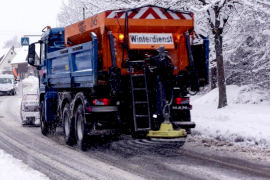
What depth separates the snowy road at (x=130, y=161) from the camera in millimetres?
7082

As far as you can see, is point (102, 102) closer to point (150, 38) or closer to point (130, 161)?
point (130, 161)

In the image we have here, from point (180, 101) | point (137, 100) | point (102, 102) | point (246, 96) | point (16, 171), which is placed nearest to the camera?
point (16, 171)

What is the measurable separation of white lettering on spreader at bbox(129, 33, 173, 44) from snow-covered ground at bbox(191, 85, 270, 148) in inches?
119

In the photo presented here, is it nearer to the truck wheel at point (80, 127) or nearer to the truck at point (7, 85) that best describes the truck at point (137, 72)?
the truck wheel at point (80, 127)

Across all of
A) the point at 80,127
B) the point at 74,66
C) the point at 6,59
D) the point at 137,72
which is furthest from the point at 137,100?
the point at 6,59

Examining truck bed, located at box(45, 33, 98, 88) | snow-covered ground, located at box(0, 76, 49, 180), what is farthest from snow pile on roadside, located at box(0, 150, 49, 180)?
truck bed, located at box(45, 33, 98, 88)

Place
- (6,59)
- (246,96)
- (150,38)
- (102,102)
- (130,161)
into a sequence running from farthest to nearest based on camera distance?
(6,59)
(246,96)
(150,38)
(102,102)
(130,161)

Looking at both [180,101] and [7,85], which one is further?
[7,85]

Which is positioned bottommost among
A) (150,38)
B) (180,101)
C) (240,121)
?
(240,121)

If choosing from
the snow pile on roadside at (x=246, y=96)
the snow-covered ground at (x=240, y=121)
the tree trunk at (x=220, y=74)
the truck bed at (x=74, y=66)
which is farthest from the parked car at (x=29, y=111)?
the snow pile on roadside at (x=246, y=96)

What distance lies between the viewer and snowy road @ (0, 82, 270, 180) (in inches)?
279

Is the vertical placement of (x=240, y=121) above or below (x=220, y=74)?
below

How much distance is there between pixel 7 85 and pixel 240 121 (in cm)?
2958

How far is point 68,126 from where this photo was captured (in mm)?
10852
